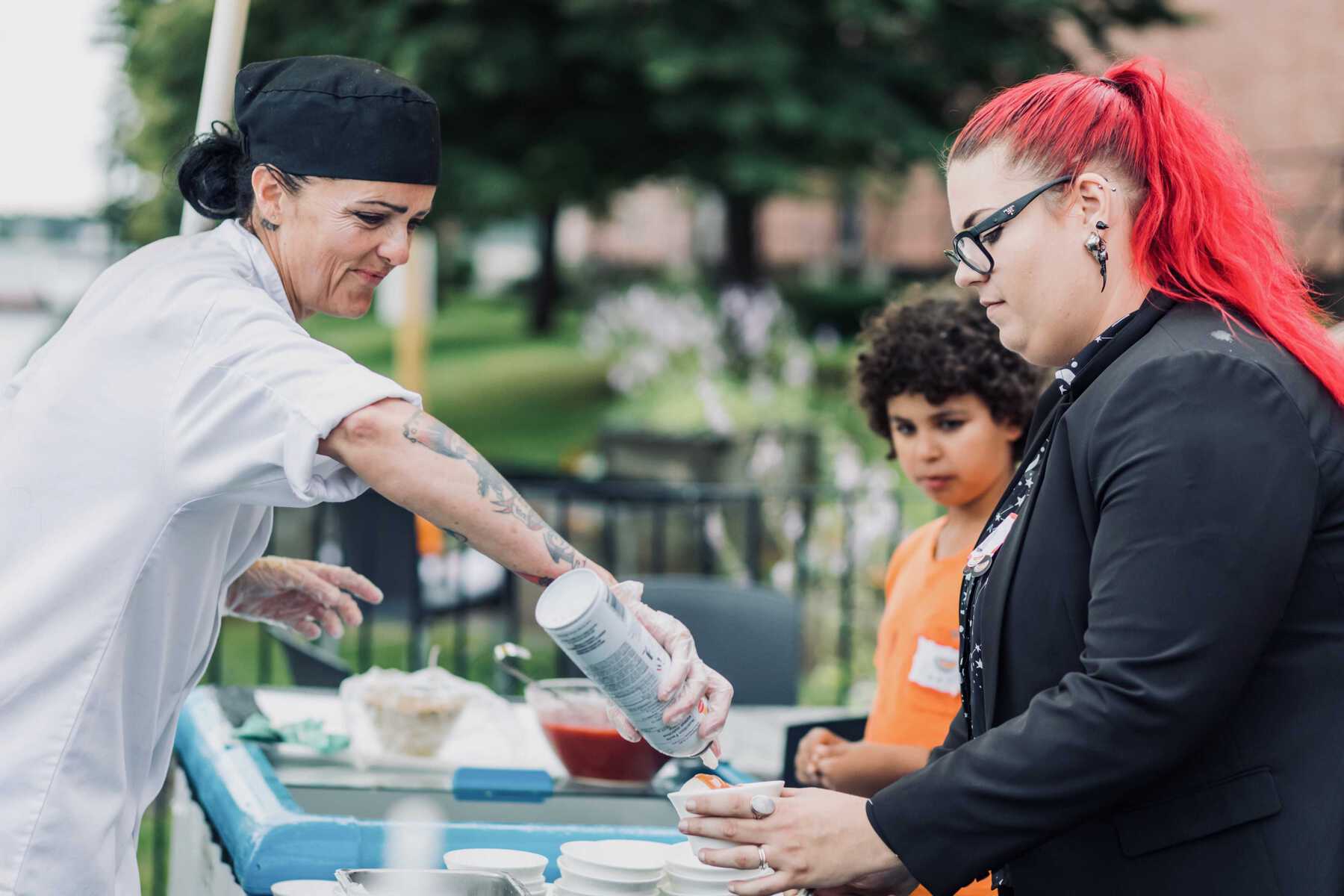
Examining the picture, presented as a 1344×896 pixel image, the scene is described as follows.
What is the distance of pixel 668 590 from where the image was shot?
13.7 ft

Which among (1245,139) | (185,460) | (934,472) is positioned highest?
(1245,139)

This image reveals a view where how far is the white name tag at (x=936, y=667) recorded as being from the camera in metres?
2.45

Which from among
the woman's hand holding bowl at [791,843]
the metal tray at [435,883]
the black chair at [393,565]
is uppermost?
the woman's hand holding bowl at [791,843]

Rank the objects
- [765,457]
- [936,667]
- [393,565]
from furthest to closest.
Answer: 1. [765,457]
2. [393,565]
3. [936,667]

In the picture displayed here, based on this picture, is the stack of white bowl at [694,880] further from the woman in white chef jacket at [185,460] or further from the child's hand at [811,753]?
the child's hand at [811,753]

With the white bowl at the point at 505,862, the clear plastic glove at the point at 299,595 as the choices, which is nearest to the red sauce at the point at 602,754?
the clear plastic glove at the point at 299,595

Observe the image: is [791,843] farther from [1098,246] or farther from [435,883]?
[1098,246]

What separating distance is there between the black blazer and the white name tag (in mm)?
865

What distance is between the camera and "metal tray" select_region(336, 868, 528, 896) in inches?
66.7

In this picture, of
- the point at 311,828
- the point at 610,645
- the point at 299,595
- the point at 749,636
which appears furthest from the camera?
the point at 749,636

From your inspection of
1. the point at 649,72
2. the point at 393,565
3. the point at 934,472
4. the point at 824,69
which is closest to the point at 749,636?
the point at 934,472

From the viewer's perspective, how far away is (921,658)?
2488 mm

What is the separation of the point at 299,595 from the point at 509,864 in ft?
2.47

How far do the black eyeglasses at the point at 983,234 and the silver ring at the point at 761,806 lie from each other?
68 cm
